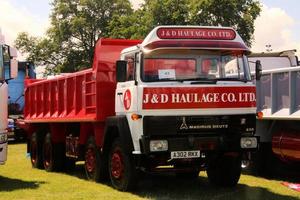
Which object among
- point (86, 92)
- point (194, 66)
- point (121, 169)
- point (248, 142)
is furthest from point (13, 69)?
point (248, 142)

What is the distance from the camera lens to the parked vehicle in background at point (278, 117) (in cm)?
1081

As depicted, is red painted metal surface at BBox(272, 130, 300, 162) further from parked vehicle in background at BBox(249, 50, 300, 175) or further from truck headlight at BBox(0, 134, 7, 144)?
truck headlight at BBox(0, 134, 7, 144)

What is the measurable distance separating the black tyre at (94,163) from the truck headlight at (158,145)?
91.0 inches

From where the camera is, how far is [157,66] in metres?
9.26

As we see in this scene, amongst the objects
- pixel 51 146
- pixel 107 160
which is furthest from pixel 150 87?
pixel 51 146

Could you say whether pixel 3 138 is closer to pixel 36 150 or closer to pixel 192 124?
pixel 36 150

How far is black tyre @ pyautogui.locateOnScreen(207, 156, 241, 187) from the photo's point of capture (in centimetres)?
1034

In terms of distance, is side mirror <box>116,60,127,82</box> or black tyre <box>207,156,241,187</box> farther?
black tyre <box>207,156,241,187</box>

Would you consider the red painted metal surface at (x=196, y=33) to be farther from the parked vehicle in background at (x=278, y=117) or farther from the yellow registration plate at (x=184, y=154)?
the yellow registration plate at (x=184, y=154)

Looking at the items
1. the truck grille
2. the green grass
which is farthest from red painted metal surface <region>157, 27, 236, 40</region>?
the green grass

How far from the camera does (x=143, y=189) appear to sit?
34.0 ft

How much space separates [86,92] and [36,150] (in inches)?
179

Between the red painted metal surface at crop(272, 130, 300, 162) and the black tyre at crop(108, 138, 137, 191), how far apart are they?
3.39 meters

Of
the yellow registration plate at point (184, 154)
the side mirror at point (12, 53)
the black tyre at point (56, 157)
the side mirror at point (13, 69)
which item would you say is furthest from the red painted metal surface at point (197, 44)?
the black tyre at point (56, 157)
